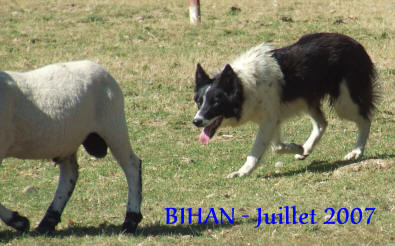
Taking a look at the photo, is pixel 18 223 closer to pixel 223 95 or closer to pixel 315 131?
pixel 223 95

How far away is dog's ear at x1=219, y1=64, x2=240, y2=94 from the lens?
30.1 feet

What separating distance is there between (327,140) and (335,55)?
160 cm

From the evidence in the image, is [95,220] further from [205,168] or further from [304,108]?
[304,108]

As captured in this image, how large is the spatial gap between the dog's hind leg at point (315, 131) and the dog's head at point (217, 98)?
1237mm

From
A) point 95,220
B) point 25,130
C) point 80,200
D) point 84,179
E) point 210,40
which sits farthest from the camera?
point 210,40

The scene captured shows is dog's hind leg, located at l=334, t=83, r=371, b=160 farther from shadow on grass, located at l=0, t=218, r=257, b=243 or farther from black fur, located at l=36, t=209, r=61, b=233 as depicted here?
black fur, located at l=36, t=209, r=61, b=233

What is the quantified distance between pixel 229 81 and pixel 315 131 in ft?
5.52

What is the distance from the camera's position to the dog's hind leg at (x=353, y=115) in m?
9.95

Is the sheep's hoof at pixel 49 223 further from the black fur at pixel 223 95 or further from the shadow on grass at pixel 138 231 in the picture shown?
the black fur at pixel 223 95

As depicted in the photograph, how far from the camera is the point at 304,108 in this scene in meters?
10.1

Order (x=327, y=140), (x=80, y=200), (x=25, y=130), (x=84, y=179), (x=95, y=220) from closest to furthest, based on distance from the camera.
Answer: (x=25, y=130), (x=95, y=220), (x=80, y=200), (x=84, y=179), (x=327, y=140)

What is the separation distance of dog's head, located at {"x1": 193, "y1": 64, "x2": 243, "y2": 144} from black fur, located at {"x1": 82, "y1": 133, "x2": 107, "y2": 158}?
2.26 meters

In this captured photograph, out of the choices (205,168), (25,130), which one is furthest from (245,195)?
(25,130)

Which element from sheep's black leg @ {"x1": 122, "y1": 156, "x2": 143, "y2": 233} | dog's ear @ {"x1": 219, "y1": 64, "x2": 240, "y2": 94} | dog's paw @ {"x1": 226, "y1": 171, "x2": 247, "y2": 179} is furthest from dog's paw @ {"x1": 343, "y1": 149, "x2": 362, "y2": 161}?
sheep's black leg @ {"x1": 122, "y1": 156, "x2": 143, "y2": 233}
